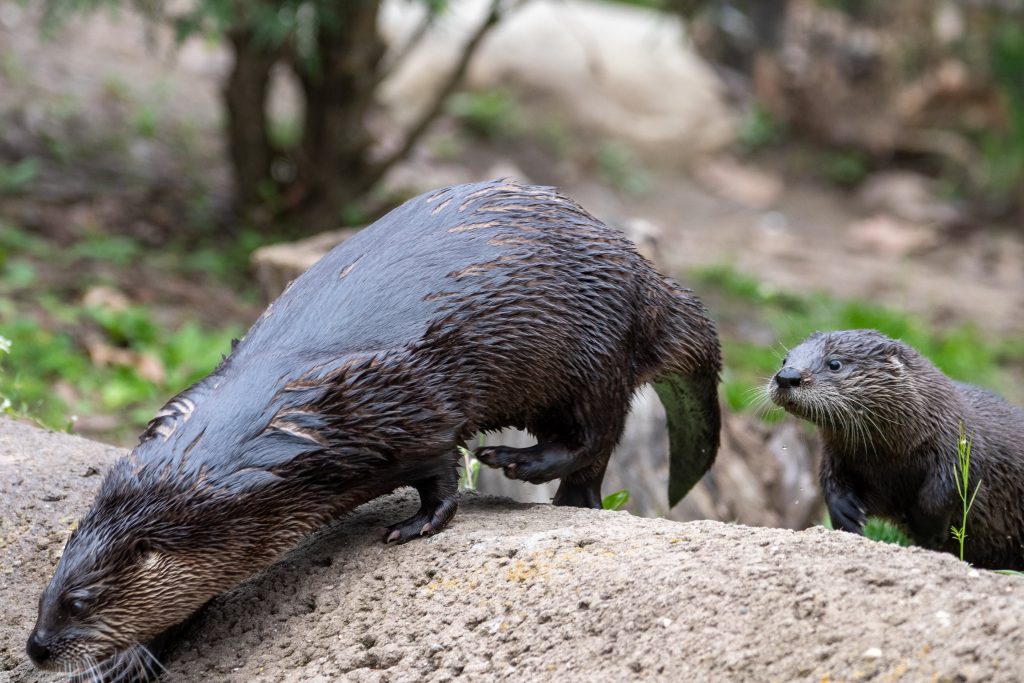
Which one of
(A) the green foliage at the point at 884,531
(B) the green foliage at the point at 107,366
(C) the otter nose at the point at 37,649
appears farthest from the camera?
(B) the green foliage at the point at 107,366

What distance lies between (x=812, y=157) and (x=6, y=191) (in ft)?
25.4

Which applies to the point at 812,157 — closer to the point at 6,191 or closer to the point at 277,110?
the point at 277,110

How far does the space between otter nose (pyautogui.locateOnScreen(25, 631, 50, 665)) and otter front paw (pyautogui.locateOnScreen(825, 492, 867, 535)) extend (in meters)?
2.19

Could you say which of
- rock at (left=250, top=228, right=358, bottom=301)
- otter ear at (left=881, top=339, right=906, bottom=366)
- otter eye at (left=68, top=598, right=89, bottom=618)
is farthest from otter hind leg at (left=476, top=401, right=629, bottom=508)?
rock at (left=250, top=228, right=358, bottom=301)

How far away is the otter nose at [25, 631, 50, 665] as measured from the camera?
259 centimetres

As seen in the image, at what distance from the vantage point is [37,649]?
8.48ft

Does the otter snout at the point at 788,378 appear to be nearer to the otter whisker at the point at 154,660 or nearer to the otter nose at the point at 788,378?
the otter nose at the point at 788,378

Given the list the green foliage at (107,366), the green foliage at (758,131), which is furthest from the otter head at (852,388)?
the green foliage at (758,131)

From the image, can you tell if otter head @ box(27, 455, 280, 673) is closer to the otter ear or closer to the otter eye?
the otter eye

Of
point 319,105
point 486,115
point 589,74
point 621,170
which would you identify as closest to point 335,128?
point 319,105

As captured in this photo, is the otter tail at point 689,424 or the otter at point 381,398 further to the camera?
the otter tail at point 689,424

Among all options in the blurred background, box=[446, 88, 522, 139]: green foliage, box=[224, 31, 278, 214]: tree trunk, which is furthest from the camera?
box=[446, 88, 522, 139]: green foliage

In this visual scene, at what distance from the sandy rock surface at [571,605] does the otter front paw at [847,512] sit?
0.88 m

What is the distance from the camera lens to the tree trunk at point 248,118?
761cm
